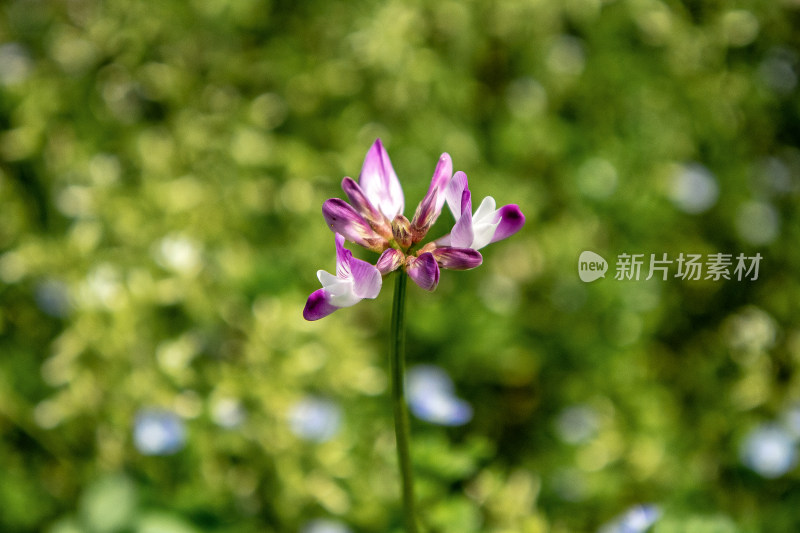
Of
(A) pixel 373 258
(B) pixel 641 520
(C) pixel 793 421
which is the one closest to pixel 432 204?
(B) pixel 641 520

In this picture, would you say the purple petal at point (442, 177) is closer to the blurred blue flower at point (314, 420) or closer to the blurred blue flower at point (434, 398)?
the blurred blue flower at point (434, 398)

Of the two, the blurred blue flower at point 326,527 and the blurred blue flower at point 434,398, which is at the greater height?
the blurred blue flower at point 434,398

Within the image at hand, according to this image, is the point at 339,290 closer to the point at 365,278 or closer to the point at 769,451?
the point at 365,278

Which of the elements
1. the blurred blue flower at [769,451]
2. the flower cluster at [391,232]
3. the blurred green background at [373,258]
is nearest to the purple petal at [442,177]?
the flower cluster at [391,232]

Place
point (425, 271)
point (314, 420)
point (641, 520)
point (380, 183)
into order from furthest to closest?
point (314, 420) < point (641, 520) < point (380, 183) < point (425, 271)

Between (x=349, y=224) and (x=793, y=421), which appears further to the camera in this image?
(x=793, y=421)

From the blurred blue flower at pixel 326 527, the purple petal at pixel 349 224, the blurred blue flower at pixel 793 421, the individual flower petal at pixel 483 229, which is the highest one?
the blurred blue flower at pixel 793 421

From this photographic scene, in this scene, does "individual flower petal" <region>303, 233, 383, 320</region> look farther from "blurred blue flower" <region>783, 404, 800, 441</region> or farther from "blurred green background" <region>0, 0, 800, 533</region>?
"blurred blue flower" <region>783, 404, 800, 441</region>
